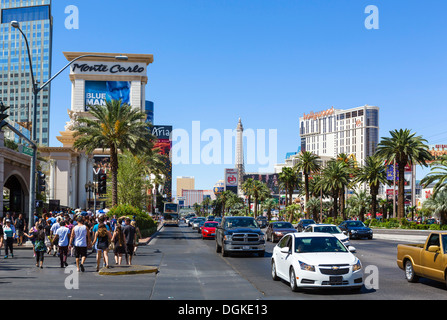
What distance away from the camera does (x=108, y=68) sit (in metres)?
122

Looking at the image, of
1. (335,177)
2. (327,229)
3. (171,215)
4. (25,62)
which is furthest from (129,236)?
(25,62)

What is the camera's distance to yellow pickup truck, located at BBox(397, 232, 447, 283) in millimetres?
13242

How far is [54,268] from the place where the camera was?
63.3ft

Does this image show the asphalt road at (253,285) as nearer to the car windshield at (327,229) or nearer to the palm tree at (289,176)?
the car windshield at (327,229)

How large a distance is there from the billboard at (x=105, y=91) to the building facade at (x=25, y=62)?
6181 centimetres

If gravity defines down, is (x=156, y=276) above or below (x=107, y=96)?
below

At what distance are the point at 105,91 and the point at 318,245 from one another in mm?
112359

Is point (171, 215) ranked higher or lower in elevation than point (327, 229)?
lower

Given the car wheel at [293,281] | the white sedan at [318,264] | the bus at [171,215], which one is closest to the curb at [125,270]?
the white sedan at [318,264]

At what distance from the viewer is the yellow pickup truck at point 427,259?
13.2 metres

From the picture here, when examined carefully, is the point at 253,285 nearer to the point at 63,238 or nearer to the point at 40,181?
the point at 63,238
